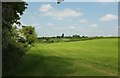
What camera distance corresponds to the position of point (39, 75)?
2495 centimetres

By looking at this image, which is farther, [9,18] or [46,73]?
[9,18]

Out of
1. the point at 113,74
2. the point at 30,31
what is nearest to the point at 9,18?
the point at 113,74

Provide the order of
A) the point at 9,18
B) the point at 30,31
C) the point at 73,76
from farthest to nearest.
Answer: the point at 30,31 < the point at 9,18 < the point at 73,76

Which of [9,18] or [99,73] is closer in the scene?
[99,73]

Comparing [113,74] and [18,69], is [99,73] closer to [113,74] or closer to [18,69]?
[113,74]

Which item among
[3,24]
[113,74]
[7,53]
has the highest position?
[3,24]

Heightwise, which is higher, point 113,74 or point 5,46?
point 5,46

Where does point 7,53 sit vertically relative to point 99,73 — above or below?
above

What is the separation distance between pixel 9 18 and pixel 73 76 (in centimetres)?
887

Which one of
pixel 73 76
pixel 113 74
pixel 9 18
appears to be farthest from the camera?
pixel 9 18

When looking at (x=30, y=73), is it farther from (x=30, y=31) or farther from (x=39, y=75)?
(x=30, y=31)

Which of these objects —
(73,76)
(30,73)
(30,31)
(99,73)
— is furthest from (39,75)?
(30,31)

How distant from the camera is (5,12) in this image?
27.4 meters

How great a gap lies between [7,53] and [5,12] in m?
3.70
